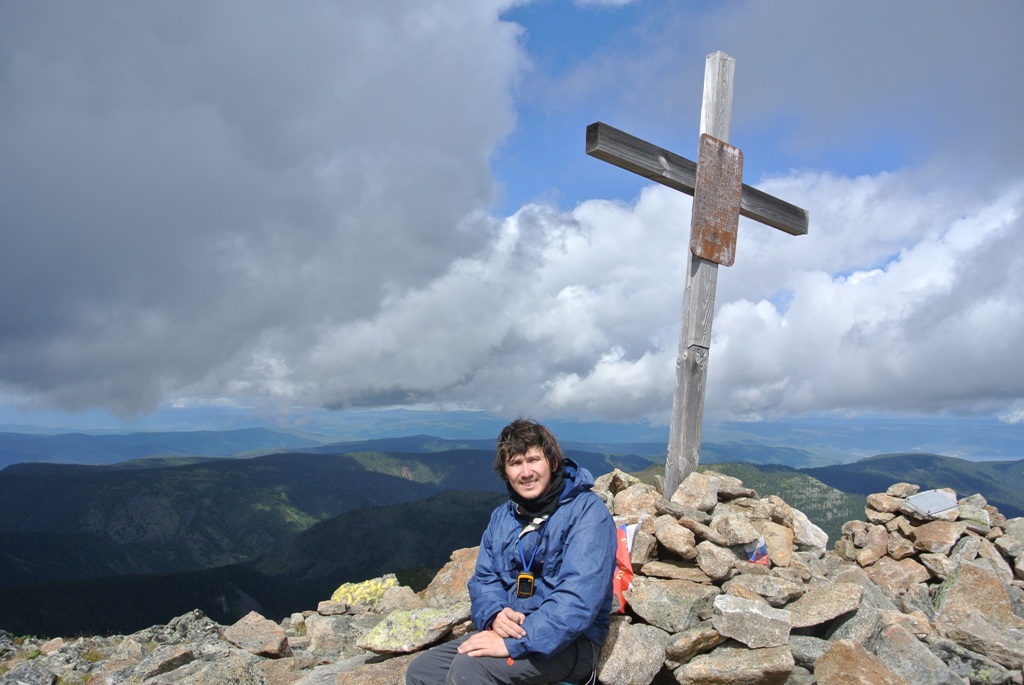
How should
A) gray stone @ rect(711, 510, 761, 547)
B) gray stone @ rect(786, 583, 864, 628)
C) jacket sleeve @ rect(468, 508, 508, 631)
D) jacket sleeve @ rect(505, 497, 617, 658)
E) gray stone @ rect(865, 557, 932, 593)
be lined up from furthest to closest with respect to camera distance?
1. gray stone @ rect(865, 557, 932, 593)
2. gray stone @ rect(711, 510, 761, 547)
3. gray stone @ rect(786, 583, 864, 628)
4. jacket sleeve @ rect(468, 508, 508, 631)
5. jacket sleeve @ rect(505, 497, 617, 658)

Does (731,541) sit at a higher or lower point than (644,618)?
higher

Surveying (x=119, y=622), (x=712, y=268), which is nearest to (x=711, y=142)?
(x=712, y=268)

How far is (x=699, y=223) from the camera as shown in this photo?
9.31 metres

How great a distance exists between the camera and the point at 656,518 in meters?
8.14

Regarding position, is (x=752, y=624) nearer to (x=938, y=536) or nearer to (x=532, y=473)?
(x=532, y=473)

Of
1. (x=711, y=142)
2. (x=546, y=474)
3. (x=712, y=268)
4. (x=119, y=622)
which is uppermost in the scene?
(x=711, y=142)

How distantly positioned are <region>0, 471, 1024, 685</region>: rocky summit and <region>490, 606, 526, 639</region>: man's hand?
3.34ft

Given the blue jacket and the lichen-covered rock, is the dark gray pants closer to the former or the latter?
the blue jacket

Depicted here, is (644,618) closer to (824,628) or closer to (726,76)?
(824,628)

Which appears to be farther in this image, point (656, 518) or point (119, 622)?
point (119, 622)

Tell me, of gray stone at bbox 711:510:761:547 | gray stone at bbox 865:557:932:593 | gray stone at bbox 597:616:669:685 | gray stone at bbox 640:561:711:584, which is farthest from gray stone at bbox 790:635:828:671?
gray stone at bbox 865:557:932:593

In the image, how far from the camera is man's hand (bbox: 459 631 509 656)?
17.1 ft

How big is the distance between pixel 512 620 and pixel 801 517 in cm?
699

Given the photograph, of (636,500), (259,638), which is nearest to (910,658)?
(636,500)
